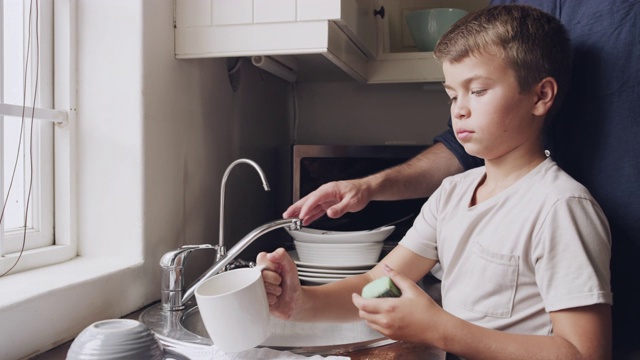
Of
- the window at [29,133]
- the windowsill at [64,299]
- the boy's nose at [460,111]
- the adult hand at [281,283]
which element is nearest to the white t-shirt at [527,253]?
the boy's nose at [460,111]

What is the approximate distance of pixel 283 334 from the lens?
1.27 m

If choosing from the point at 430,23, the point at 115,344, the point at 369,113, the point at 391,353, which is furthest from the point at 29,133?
the point at 369,113

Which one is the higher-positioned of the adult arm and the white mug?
the adult arm

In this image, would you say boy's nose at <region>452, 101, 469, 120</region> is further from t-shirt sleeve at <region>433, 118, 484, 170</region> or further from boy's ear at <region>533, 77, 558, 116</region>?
t-shirt sleeve at <region>433, 118, 484, 170</region>

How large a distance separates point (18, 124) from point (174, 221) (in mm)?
375

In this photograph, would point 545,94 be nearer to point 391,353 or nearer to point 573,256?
point 573,256

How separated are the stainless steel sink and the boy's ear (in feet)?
1.49

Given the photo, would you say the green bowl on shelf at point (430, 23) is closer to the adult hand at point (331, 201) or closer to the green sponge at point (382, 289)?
the adult hand at point (331, 201)

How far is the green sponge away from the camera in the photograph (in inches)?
34.0

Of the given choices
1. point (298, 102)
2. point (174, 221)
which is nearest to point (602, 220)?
point (174, 221)

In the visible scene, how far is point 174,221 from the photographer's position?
1322mm

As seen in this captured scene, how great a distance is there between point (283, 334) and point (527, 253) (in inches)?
22.6

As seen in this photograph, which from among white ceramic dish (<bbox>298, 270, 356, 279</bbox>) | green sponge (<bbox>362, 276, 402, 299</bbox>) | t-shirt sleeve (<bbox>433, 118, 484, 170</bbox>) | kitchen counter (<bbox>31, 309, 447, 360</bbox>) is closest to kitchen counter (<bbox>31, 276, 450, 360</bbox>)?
kitchen counter (<bbox>31, 309, 447, 360</bbox>)

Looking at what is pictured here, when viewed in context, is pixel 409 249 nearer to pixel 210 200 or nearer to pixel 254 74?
pixel 210 200
